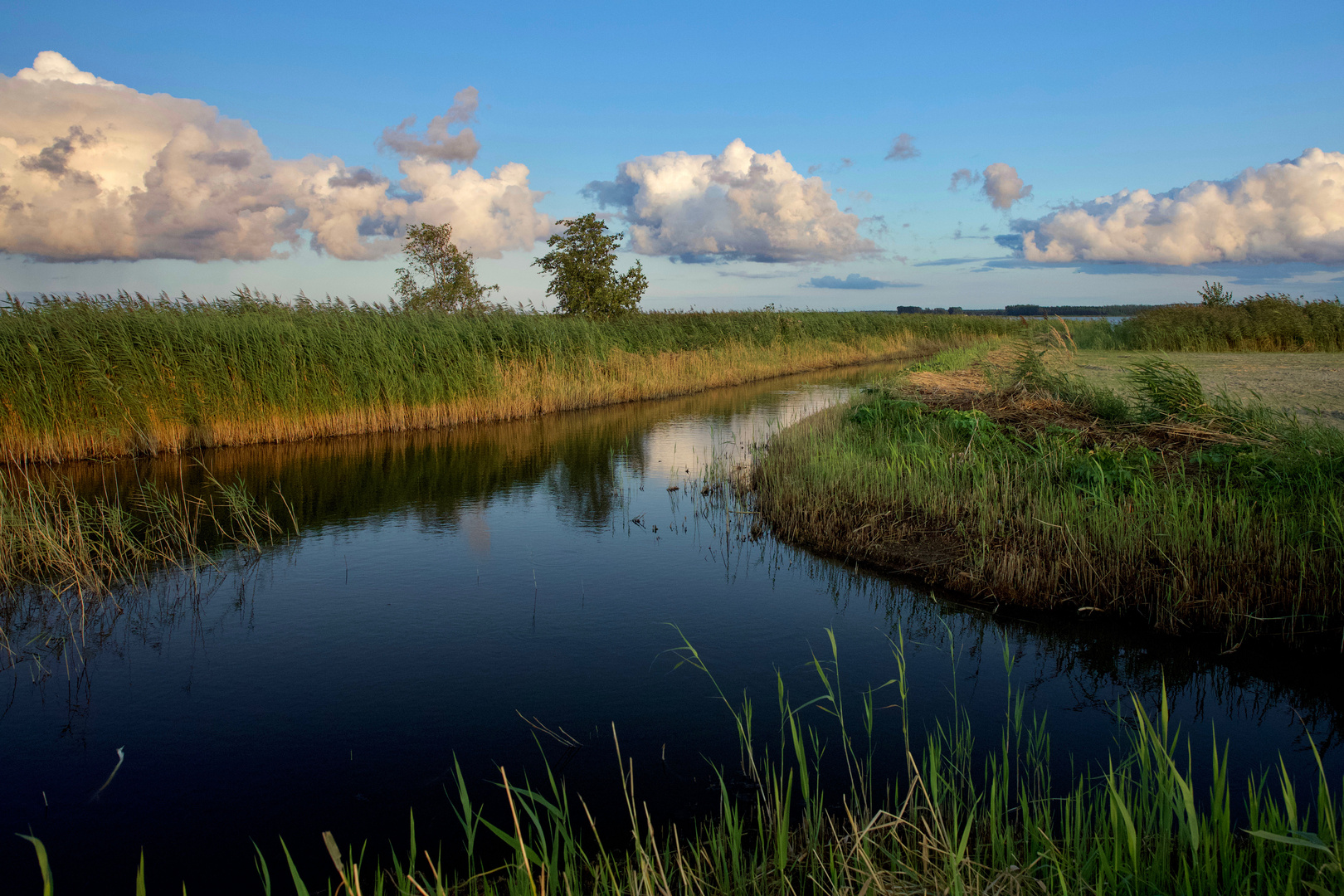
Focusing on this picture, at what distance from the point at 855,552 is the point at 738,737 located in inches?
137

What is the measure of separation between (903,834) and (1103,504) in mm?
4270

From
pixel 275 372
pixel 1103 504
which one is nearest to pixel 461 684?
pixel 1103 504

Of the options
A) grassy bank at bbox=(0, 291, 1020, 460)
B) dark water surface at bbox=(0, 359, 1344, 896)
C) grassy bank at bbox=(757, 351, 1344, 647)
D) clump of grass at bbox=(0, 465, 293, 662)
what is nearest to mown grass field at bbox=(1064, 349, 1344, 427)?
grassy bank at bbox=(757, 351, 1344, 647)

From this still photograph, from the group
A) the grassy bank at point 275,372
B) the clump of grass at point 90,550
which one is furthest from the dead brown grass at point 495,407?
the clump of grass at point 90,550

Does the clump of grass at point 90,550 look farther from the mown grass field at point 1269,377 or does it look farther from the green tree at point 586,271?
the green tree at point 586,271

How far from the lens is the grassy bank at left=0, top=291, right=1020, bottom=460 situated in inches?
480

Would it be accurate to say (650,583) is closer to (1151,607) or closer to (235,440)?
(1151,607)

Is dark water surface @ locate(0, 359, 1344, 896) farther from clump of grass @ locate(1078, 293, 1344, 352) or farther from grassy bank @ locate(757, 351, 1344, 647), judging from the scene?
clump of grass @ locate(1078, 293, 1344, 352)

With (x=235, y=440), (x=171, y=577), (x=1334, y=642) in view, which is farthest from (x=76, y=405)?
(x=1334, y=642)

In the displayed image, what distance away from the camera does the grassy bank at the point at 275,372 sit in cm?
1220

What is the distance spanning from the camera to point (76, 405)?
12.3 meters

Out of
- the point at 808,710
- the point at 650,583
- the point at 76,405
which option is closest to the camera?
the point at 808,710

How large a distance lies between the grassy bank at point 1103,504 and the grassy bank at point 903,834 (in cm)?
149

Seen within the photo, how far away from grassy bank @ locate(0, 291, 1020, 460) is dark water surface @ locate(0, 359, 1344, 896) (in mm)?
6598
